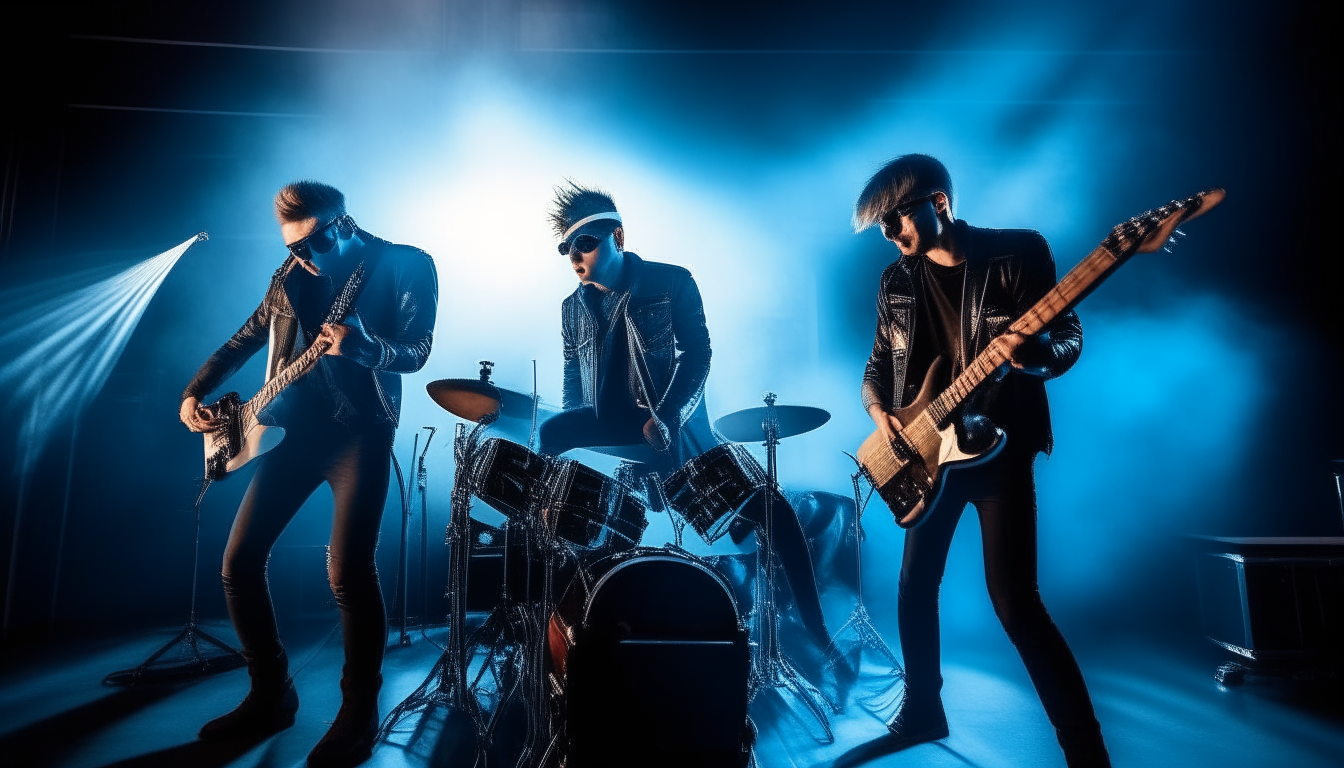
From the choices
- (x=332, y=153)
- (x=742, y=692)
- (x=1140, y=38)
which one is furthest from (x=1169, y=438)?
(x=332, y=153)

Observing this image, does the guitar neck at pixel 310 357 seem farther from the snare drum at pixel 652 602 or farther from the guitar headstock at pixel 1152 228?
the guitar headstock at pixel 1152 228

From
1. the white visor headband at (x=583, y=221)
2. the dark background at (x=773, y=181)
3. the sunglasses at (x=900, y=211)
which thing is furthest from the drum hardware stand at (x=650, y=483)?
the dark background at (x=773, y=181)

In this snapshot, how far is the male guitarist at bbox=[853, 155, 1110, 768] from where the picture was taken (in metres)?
2.13

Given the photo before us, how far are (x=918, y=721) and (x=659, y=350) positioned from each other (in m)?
1.97

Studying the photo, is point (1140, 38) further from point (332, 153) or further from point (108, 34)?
point (108, 34)

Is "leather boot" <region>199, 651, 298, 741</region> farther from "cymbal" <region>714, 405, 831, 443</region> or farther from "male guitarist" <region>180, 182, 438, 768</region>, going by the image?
"cymbal" <region>714, 405, 831, 443</region>

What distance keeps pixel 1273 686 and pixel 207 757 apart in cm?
530

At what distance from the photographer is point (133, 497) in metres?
6.27

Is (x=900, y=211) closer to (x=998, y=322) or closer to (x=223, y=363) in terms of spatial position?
(x=998, y=322)

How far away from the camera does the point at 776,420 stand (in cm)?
348

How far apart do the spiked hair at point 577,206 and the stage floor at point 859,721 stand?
241 centimetres

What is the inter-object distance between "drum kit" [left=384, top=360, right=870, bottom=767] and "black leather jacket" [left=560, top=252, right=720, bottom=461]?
0.83 feet

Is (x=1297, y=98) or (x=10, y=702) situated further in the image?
(x=1297, y=98)

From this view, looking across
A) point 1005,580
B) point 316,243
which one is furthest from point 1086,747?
point 316,243
